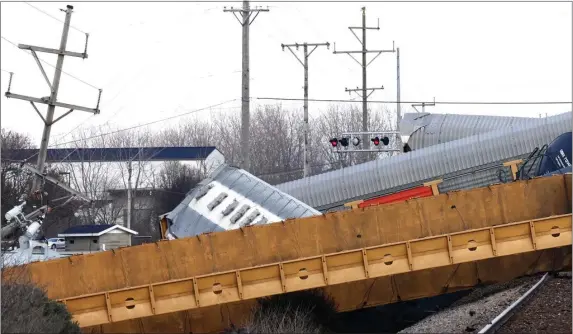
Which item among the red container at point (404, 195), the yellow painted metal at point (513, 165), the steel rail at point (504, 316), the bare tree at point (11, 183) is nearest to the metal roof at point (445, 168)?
the red container at point (404, 195)

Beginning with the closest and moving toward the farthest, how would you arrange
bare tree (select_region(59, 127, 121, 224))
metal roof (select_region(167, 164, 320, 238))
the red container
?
metal roof (select_region(167, 164, 320, 238))
the red container
bare tree (select_region(59, 127, 121, 224))

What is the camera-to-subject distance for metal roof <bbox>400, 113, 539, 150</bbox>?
144 feet

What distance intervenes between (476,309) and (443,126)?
27.5 m

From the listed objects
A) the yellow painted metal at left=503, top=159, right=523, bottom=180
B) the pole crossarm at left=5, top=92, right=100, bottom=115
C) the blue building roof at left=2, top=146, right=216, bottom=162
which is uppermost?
the blue building roof at left=2, top=146, right=216, bottom=162

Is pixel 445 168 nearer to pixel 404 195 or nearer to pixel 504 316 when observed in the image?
pixel 404 195

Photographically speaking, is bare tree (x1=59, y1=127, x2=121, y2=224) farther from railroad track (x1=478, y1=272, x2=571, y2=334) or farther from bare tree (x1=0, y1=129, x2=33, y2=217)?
railroad track (x1=478, y1=272, x2=571, y2=334)

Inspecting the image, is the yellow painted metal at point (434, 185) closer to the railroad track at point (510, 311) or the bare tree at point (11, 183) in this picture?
the railroad track at point (510, 311)

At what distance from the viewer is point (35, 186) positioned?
84.3 ft

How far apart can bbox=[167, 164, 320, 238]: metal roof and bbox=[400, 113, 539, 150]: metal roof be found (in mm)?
16345

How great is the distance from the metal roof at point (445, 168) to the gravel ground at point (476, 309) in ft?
43.7

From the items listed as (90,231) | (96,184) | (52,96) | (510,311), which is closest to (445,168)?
(52,96)

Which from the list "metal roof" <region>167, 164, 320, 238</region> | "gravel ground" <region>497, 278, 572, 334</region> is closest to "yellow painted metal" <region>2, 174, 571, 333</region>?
"gravel ground" <region>497, 278, 572, 334</region>

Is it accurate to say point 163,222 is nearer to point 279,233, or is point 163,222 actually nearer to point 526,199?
point 279,233

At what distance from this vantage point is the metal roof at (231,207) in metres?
28.6
